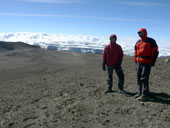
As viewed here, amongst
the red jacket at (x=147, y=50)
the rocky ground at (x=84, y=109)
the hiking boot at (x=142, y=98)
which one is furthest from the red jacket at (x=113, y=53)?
the hiking boot at (x=142, y=98)

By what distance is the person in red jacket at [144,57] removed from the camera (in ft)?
19.4

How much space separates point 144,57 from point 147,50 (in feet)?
0.69

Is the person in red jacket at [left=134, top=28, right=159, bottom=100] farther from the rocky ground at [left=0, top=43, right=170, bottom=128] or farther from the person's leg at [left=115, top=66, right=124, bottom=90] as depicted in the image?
the person's leg at [left=115, top=66, right=124, bottom=90]

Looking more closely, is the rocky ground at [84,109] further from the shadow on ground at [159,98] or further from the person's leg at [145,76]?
the person's leg at [145,76]

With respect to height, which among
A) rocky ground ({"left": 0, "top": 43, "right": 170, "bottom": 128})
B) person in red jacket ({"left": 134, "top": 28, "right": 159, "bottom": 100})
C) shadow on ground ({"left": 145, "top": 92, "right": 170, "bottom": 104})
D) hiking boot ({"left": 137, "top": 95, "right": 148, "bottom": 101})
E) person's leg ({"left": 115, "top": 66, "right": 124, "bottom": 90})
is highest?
person in red jacket ({"left": 134, "top": 28, "right": 159, "bottom": 100})

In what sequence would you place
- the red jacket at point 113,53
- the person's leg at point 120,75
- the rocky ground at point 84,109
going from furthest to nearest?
the person's leg at point 120,75, the red jacket at point 113,53, the rocky ground at point 84,109

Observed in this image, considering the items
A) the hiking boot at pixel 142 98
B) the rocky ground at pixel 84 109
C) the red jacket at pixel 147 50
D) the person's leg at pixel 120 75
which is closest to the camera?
the rocky ground at pixel 84 109

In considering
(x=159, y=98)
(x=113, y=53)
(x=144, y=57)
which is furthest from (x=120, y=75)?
(x=159, y=98)

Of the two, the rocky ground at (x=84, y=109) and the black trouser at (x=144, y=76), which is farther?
the black trouser at (x=144, y=76)

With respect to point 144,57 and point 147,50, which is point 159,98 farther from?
point 147,50

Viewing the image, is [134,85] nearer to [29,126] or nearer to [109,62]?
[109,62]

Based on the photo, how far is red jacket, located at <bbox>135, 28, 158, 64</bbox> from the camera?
19.3 ft

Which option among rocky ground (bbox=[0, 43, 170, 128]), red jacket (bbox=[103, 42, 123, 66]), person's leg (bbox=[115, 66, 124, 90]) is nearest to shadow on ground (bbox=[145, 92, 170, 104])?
rocky ground (bbox=[0, 43, 170, 128])

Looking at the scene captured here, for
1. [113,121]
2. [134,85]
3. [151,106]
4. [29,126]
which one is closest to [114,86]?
[134,85]
